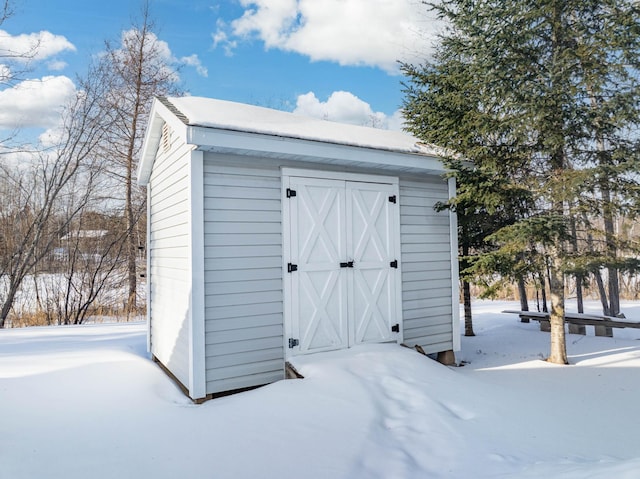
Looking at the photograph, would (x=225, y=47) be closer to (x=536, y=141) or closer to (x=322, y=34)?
(x=322, y=34)

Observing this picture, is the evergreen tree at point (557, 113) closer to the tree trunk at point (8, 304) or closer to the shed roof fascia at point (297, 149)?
the shed roof fascia at point (297, 149)

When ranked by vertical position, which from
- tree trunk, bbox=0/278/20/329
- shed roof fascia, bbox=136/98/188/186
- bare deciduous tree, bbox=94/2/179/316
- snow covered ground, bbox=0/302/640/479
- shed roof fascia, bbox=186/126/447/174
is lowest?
snow covered ground, bbox=0/302/640/479

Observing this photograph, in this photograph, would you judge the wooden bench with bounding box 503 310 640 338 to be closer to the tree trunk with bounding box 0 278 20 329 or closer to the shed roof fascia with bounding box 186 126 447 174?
the shed roof fascia with bounding box 186 126 447 174

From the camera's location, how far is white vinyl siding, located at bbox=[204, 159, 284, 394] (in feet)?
12.2

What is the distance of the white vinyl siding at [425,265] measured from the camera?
16.1 feet

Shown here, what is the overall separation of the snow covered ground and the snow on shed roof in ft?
7.61

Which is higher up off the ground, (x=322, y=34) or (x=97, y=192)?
(x=322, y=34)

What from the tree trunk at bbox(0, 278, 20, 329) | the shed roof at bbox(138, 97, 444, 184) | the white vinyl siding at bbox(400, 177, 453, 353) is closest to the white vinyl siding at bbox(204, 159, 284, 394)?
the shed roof at bbox(138, 97, 444, 184)

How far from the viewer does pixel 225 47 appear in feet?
39.3

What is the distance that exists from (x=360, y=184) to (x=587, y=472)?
334 centimetres

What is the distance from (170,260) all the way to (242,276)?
115 centimetres

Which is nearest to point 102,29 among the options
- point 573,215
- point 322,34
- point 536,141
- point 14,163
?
point 14,163

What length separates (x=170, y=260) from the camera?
14.7 ft

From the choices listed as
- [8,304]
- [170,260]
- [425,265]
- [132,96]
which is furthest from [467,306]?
[132,96]
